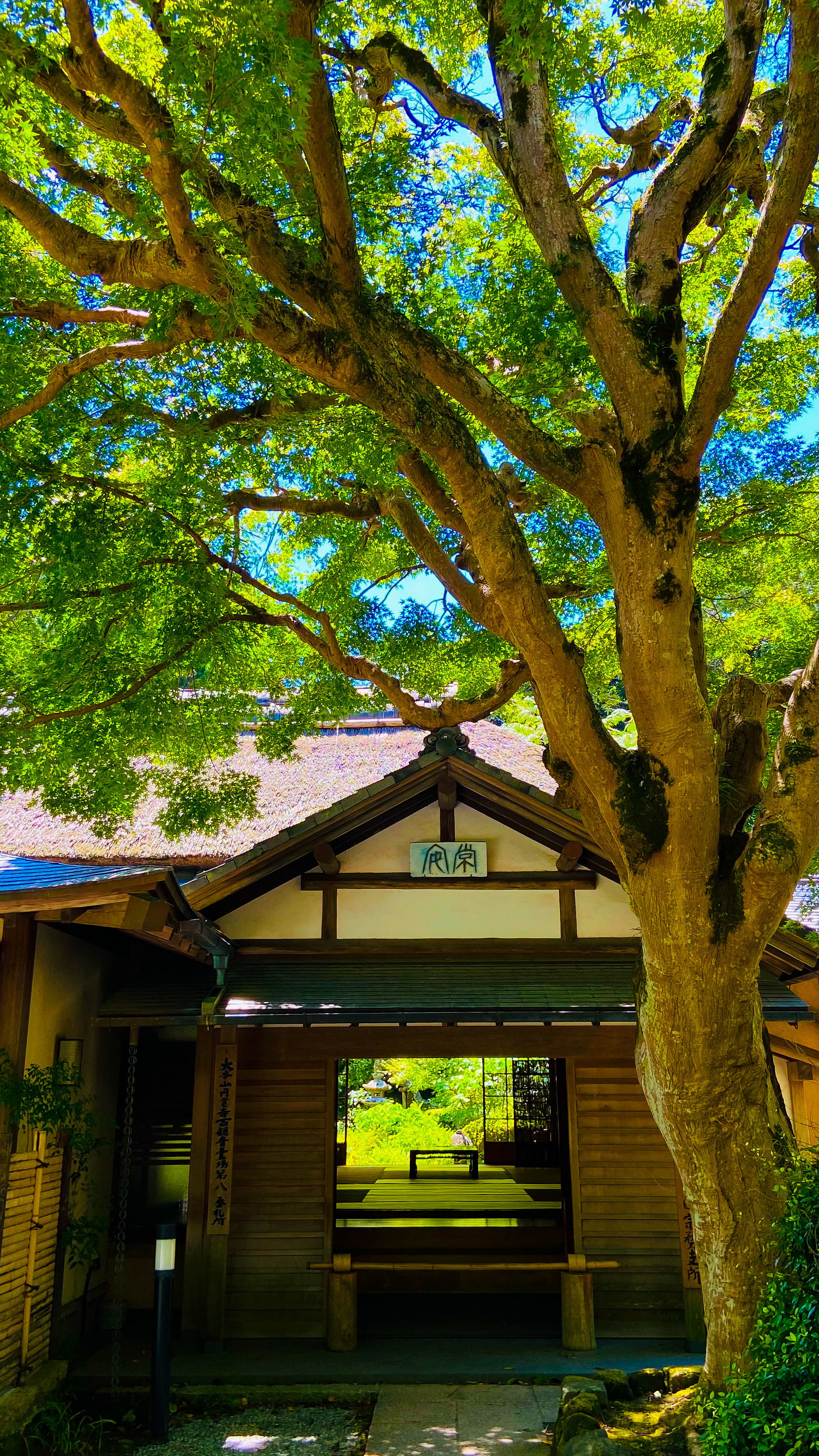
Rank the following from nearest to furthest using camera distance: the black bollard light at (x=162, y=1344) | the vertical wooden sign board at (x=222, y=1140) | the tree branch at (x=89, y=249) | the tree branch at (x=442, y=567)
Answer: the tree branch at (x=89, y=249), the black bollard light at (x=162, y=1344), the tree branch at (x=442, y=567), the vertical wooden sign board at (x=222, y=1140)

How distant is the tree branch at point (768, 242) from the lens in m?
5.37

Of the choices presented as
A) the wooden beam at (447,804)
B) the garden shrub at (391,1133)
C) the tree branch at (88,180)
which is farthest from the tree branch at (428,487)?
the garden shrub at (391,1133)

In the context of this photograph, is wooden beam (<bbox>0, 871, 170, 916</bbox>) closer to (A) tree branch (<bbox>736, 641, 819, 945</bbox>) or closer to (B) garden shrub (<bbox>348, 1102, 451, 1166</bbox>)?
(A) tree branch (<bbox>736, 641, 819, 945</bbox>)

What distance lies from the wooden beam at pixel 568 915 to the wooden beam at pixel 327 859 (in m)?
2.10

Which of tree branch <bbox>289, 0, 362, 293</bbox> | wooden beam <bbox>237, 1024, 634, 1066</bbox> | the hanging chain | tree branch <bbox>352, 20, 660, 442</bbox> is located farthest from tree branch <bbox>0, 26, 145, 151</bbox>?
wooden beam <bbox>237, 1024, 634, 1066</bbox>

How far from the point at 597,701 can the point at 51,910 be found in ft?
32.8

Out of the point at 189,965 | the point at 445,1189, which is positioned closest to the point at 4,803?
the point at 189,965

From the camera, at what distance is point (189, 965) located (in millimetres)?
9352

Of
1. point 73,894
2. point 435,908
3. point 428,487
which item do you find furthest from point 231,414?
point 435,908

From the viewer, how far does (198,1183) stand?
884 centimetres

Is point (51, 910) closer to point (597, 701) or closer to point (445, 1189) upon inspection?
point (445, 1189)

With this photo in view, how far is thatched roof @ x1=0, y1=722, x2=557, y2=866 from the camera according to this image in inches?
459

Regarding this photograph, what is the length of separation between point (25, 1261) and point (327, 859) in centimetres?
385

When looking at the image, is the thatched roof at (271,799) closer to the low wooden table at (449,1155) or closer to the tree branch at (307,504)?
the tree branch at (307,504)
